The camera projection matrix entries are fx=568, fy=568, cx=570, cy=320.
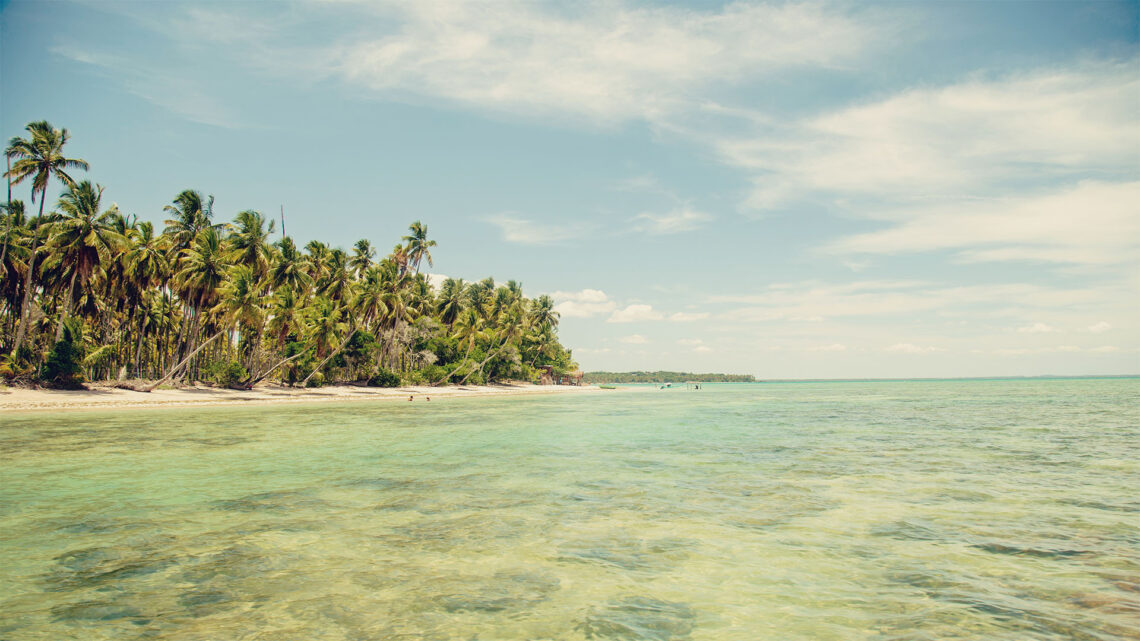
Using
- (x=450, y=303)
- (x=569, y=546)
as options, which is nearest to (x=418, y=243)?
(x=450, y=303)

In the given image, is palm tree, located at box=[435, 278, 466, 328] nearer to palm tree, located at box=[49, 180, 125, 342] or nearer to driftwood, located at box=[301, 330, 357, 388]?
driftwood, located at box=[301, 330, 357, 388]

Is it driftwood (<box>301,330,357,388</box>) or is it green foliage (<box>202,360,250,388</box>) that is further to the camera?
driftwood (<box>301,330,357,388</box>)

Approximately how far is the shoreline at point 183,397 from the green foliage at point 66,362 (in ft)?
2.49

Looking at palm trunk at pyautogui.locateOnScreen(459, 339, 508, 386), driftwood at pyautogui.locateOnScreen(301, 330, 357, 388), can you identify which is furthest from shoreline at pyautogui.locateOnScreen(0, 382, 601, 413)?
palm trunk at pyautogui.locateOnScreen(459, 339, 508, 386)

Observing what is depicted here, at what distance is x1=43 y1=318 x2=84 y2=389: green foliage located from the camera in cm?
3888

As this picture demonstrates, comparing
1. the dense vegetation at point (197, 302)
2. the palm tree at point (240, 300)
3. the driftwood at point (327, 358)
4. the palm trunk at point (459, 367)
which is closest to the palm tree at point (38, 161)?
the dense vegetation at point (197, 302)

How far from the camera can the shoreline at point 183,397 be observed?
1369 inches

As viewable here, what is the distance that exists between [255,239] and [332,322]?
382 inches

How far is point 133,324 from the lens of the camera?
5172 cm

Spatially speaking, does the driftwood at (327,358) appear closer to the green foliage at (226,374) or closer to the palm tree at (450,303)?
the green foliage at (226,374)

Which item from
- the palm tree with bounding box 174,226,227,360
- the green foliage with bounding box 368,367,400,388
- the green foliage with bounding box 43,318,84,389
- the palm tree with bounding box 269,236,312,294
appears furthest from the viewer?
the green foliage with bounding box 368,367,400,388

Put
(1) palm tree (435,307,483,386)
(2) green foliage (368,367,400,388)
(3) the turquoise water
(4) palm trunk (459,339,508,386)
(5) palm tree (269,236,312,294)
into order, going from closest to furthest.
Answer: (3) the turquoise water → (5) palm tree (269,236,312,294) → (2) green foliage (368,367,400,388) → (1) palm tree (435,307,483,386) → (4) palm trunk (459,339,508,386)

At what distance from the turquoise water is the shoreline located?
23532 millimetres

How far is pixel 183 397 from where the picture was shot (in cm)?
4319
